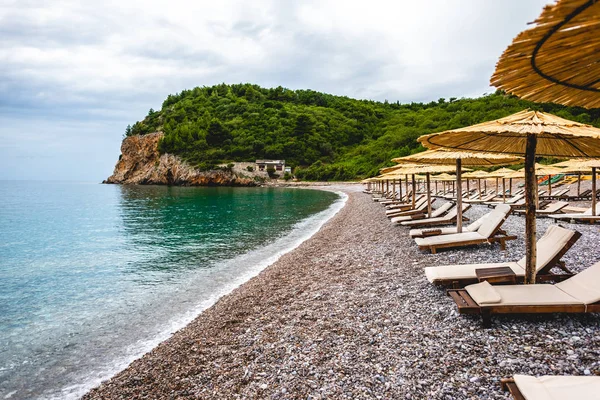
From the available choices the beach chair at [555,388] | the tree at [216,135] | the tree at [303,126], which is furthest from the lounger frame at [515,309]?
the tree at [216,135]

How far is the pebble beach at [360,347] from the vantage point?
3.44 metres

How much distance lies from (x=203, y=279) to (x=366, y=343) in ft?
24.1

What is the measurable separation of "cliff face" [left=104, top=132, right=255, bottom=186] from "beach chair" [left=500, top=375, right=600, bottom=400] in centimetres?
8260

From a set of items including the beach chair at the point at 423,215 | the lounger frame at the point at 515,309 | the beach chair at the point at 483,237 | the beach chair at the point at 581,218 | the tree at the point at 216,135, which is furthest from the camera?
the tree at the point at 216,135

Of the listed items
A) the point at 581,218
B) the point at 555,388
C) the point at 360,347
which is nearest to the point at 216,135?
the point at 581,218

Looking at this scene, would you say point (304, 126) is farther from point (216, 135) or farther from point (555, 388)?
point (555, 388)

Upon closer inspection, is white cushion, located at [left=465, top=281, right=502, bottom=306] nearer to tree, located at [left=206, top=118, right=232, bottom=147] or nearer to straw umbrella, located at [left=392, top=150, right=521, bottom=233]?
straw umbrella, located at [left=392, top=150, right=521, bottom=233]

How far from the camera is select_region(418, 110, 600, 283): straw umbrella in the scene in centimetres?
431

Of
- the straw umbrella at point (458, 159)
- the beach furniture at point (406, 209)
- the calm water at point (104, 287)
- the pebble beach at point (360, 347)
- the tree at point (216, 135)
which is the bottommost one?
the calm water at point (104, 287)

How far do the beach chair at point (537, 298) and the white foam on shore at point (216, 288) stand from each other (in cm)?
520

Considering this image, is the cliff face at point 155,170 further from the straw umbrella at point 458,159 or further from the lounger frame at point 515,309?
the lounger frame at point 515,309

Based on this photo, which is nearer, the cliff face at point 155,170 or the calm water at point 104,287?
the calm water at point 104,287

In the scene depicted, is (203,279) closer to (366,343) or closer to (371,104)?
(366,343)

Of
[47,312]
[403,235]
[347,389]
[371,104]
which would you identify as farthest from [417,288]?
[371,104]
